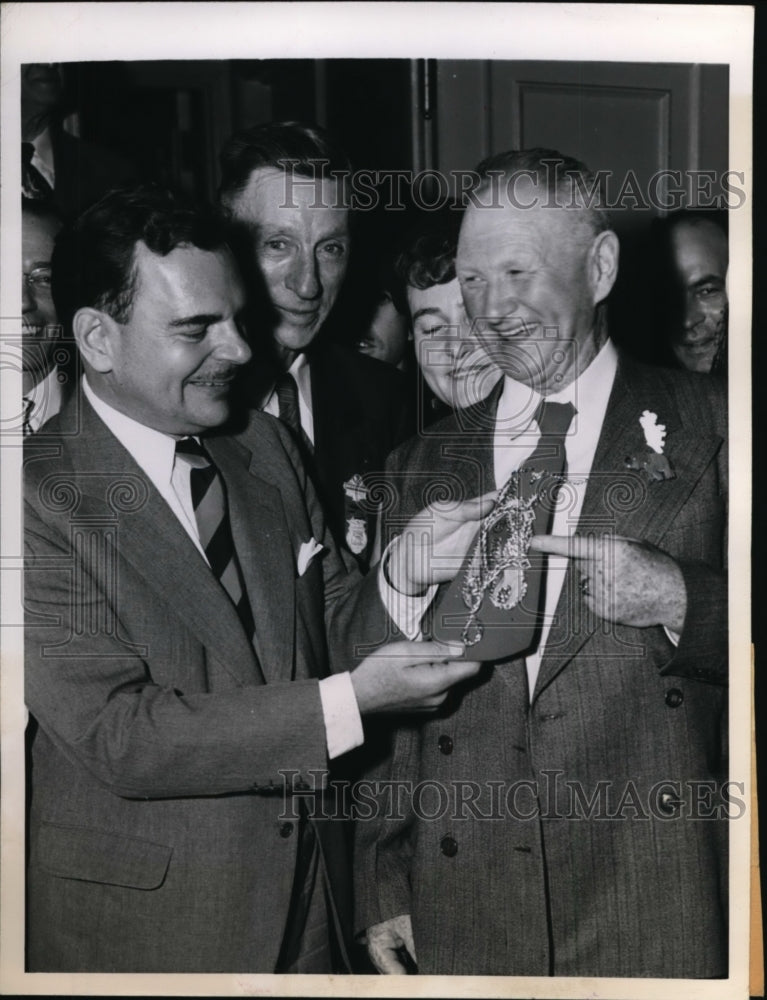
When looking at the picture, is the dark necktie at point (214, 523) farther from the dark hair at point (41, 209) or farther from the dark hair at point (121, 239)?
the dark hair at point (41, 209)

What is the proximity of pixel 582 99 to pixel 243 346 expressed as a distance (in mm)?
982

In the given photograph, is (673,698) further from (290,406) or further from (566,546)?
(290,406)

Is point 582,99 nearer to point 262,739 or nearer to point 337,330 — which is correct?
point 337,330

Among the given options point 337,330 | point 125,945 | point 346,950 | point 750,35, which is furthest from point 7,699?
point 750,35

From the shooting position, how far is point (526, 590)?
8.45 ft

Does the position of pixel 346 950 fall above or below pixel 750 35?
→ below

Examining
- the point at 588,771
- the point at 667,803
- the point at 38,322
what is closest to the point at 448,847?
the point at 588,771

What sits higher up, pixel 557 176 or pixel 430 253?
pixel 557 176

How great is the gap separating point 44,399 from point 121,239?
42cm

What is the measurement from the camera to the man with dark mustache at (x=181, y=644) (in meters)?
2.53

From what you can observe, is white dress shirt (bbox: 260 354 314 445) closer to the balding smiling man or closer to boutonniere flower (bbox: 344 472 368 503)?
boutonniere flower (bbox: 344 472 368 503)

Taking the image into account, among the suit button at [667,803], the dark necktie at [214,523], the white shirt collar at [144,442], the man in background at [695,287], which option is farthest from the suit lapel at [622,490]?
the white shirt collar at [144,442]

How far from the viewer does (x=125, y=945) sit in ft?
8.57

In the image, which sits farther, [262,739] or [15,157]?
[15,157]
